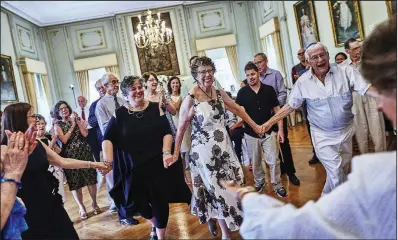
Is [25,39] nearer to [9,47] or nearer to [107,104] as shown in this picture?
[9,47]

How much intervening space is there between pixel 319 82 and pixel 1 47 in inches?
270

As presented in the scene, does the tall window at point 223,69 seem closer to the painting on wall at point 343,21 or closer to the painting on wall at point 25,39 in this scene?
the painting on wall at point 25,39

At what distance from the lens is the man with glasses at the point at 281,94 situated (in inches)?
143

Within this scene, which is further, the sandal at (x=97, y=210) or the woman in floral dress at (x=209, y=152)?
the sandal at (x=97, y=210)

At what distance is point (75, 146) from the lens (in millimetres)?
3600

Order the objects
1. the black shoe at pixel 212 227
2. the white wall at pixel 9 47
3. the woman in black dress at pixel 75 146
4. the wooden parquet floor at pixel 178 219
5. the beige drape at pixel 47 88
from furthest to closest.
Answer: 1. the beige drape at pixel 47 88
2. the white wall at pixel 9 47
3. the woman in black dress at pixel 75 146
4. the wooden parquet floor at pixel 178 219
5. the black shoe at pixel 212 227

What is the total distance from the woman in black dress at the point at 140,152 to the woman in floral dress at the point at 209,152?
0.18m

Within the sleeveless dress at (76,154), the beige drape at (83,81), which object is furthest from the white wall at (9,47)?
the sleeveless dress at (76,154)

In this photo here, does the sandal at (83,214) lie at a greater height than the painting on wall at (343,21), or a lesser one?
lesser

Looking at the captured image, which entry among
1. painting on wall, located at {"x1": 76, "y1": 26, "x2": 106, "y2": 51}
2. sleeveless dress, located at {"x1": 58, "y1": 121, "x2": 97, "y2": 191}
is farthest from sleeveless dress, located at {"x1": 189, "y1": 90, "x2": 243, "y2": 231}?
painting on wall, located at {"x1": 76, "y1": 26, "x2": 106, "y2": 51}

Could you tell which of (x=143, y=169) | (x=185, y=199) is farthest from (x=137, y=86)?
(x=185, y=199)

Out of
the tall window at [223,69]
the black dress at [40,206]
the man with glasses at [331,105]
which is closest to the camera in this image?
the black dress at [40,206]

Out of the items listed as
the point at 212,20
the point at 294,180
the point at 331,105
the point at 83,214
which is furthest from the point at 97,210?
the point at 212,20

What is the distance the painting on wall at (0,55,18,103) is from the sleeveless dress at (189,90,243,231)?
569 cm
